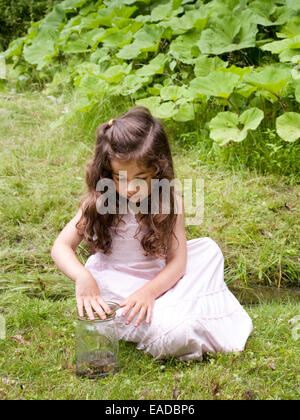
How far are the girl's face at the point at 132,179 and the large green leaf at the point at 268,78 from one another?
141 centimetres

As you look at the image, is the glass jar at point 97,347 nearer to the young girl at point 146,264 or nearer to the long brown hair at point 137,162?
the young girl at point 146,264

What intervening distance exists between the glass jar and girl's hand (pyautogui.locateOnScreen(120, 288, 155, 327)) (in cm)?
4

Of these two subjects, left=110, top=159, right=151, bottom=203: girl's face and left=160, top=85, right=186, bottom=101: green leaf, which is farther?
left=160, top=85, right=186, bottom=101: green leaf

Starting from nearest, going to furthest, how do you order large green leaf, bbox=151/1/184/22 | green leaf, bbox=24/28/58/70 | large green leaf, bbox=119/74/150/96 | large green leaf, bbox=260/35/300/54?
large green leaf, bbox=260/35/300/54 < large green leaf, bbox=119/74/150/96 < large green leaf, bbox=151/1/184/22 < green leaf, bbox=24/28/58/70

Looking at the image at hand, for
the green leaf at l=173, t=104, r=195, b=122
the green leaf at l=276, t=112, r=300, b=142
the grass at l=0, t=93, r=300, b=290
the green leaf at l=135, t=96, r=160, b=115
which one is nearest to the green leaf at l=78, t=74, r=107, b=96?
the grass at l=0, t=93, r=300, b=290

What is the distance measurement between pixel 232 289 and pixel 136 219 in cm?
76

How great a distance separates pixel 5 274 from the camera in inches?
101

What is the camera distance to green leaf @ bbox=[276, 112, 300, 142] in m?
3.06

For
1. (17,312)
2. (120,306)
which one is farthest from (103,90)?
(120,306)

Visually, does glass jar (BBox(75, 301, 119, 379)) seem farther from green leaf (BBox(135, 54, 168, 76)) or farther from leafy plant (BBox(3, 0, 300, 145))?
green leaf (BBox(135, 54, 168, 76))

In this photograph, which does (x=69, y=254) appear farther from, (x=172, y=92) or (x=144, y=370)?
(x=172, y=92)

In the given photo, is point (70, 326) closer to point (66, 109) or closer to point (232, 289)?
point (232, 289)

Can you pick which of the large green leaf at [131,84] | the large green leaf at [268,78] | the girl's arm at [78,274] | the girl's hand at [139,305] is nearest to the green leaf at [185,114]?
the large green leaf at [131,84]

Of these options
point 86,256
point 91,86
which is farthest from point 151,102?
point 86,256
